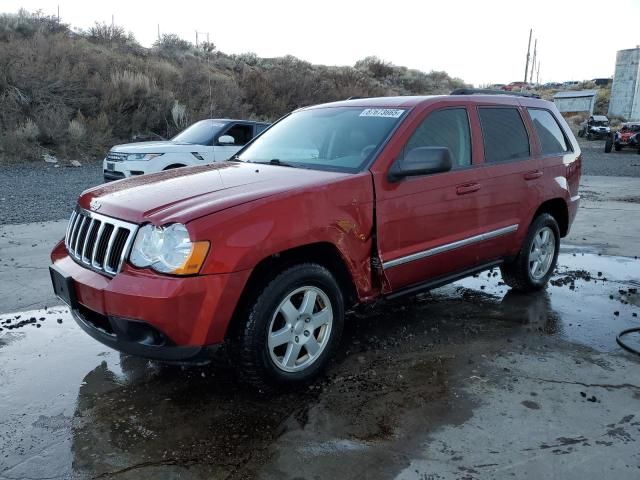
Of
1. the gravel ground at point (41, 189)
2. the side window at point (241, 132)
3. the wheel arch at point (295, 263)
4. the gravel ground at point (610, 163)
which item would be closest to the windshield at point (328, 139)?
the wheel arch at point (295, 263)

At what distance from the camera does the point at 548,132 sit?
546 cm

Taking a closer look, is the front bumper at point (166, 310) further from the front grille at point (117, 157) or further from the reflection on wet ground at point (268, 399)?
the front grille at point (117, 157)

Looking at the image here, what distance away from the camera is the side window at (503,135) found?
4.67 metres

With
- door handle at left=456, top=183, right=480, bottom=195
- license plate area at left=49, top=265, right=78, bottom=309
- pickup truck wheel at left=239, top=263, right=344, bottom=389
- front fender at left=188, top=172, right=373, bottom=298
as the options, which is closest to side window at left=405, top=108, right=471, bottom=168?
door handle at left=456, top=183, right=480, bottom=195

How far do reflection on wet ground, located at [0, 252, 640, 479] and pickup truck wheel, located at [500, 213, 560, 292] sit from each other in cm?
35

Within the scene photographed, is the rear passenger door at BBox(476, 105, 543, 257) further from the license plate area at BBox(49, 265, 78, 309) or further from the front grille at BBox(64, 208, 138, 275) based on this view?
the license plate area at BBox(49, 265, 78, 309)

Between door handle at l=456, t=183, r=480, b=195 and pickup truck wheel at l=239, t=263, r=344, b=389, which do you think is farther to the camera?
door handle at l=456, t=183, r=480, b=195

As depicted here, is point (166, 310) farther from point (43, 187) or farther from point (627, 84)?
point (627, 84)

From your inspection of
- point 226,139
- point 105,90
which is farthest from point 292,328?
point 105,90

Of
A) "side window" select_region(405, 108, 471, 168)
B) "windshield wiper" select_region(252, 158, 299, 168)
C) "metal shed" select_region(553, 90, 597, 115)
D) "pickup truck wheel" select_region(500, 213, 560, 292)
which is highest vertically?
"metal shed" select_region(553, 90, 597, 115)

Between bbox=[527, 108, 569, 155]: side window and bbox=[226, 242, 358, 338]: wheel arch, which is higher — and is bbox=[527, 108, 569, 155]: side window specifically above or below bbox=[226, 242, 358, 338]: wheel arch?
above

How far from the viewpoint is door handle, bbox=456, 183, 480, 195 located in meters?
4.27

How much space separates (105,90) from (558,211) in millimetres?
17287

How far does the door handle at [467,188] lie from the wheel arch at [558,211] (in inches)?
47.2
